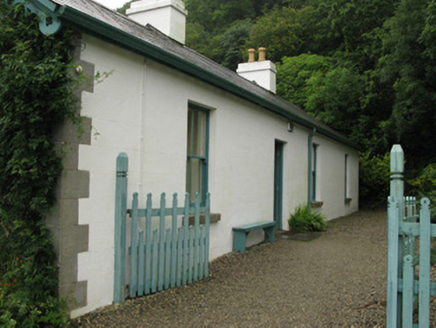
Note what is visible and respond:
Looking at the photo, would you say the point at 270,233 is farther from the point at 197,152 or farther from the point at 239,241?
the point at 197,152

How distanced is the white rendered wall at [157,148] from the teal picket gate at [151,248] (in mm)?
119

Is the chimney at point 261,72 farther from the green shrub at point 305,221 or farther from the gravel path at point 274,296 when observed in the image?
the gravel path at point 274,296

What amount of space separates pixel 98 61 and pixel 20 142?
1280 mm

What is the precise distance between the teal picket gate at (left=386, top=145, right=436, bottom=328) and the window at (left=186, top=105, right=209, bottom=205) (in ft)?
12.0

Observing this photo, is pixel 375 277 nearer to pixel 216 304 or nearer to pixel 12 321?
pixel 216 304

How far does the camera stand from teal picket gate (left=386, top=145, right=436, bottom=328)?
348 centimetres

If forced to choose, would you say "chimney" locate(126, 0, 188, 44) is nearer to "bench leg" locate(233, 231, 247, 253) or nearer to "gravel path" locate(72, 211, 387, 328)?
"bench leg" locate(233, 231, 247, 253)

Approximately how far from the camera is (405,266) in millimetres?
3574

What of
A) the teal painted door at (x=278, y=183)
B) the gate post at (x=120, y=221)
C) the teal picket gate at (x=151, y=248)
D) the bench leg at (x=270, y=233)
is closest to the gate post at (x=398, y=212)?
the teal picket gate at (x=151, y=248)

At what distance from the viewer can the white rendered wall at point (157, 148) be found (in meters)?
4.60

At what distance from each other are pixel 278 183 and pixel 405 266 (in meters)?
7.21

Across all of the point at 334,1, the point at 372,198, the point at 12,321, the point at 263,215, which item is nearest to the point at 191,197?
the point at 263,215

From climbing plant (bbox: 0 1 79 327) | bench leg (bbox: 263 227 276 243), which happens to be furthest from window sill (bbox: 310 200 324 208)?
climbing plant (bbox: 0 1 79 327)

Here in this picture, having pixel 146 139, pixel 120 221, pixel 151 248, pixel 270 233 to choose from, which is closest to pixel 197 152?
pixel 146 139
